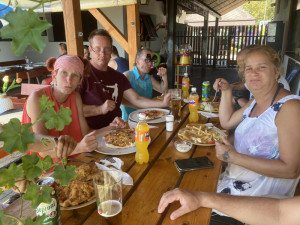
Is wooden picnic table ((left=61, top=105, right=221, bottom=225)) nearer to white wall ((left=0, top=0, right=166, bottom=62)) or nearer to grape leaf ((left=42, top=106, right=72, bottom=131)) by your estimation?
grape leaf ((left=42, top=106, right=72, bottom=131))

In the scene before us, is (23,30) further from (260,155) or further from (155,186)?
(260,155)

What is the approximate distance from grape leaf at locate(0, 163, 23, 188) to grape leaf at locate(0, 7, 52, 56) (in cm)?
24

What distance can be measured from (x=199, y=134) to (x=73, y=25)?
183 cm

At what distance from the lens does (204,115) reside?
7.72 feet

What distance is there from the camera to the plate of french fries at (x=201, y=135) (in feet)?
5.52

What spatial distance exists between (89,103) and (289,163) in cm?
186

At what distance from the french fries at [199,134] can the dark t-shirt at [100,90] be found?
1039 millimetres

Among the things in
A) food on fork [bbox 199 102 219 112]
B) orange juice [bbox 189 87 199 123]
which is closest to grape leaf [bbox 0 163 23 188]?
orange juice [bbox 189 87 199 123]

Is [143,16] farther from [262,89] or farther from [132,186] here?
[132,186]

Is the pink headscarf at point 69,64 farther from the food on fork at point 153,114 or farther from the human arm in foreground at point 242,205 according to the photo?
the human arm in foreground at point 242,205

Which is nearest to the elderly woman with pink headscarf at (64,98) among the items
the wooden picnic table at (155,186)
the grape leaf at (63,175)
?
the wooden picnic table at (155,186)

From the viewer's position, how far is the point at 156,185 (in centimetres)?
121

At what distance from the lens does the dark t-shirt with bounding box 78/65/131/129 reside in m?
2.46

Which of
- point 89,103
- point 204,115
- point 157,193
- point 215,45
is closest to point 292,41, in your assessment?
point 215,45
